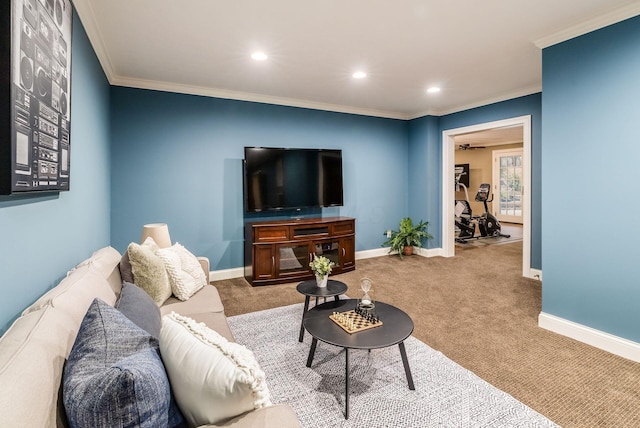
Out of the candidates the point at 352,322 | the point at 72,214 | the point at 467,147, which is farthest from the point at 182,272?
the point at 467,147

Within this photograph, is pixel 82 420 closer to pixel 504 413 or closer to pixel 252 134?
pixel 504 413

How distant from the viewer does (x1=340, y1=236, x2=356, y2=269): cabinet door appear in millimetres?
4508

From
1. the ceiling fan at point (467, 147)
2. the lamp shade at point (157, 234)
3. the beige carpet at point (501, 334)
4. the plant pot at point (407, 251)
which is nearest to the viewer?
the beige carpet at point (501, 334)

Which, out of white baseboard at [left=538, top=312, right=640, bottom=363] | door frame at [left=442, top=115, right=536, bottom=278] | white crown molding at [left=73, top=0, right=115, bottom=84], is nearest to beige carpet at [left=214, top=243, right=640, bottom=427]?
white baseboard at [left=538, top=312, right=640, bottom=363]

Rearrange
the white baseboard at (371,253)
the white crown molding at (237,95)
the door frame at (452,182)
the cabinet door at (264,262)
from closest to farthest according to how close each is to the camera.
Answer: the white crown molding at (237,95) → the cabinet door at (264,262) → the door frame at (452,182) → the white baseboard at (371,253)

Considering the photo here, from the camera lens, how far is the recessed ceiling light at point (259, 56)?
9.84 feet

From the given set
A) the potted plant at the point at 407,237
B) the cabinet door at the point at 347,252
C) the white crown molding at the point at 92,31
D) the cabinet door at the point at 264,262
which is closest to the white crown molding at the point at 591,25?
the cabinet door at the point at 347,252

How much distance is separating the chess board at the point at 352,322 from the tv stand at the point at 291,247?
2056mm

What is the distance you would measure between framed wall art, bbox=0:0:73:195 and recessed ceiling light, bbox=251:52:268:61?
1535 millimetres

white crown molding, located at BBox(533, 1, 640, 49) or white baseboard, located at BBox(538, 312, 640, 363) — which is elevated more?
white crown molding, located at BBox(533, 1, 640, 49)

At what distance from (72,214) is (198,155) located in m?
2.17

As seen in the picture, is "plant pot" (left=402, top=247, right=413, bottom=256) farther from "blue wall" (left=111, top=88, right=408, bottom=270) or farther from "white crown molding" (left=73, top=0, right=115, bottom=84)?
"white crown molding" (left=73, top=0, right=115, bottom=84)

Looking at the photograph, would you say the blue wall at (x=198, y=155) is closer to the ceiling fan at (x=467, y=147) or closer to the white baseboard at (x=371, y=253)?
the white baseboard at (x=371, y=253)

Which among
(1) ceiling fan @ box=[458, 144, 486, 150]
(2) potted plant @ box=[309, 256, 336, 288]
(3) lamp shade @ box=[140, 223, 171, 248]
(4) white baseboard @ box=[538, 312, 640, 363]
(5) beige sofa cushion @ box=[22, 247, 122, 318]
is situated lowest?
(4) white baseboard @ box=[538, 312, 640, 363]
